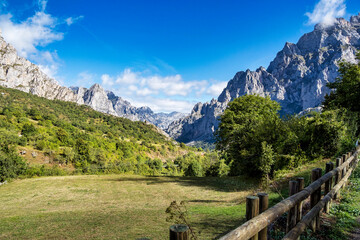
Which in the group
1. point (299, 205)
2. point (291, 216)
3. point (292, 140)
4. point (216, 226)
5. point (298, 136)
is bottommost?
point (216, 226)

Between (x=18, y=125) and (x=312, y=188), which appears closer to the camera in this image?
(x=312, y=188)

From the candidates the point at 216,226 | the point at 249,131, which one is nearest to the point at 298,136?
the point at 249,131

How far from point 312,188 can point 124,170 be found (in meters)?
74.1

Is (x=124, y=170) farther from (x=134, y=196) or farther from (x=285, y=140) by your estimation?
(x=285, y=140)

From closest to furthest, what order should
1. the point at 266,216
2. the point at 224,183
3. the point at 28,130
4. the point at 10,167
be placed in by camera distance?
the point at 266,216 → the point at 224,183 → the point at 10,167 → the point at 28,130

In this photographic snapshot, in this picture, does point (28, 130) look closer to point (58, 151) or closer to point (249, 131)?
point (58, 151)

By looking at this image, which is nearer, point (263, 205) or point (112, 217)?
point (263, 205)

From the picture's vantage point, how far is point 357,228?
5238mm

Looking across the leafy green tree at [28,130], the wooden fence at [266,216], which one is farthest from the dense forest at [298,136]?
the leafy green tree at [28,130]

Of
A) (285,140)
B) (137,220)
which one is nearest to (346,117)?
(285,140)

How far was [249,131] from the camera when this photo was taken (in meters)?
22.5

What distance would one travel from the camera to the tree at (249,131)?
19508 millimetres

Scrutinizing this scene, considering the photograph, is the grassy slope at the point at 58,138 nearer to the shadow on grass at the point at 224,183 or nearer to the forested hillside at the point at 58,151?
the forested hillside at the point at 58,151

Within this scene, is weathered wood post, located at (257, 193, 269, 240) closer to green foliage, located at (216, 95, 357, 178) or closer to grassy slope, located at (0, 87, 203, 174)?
green foliage, located at (216, 95, 357, 178)
